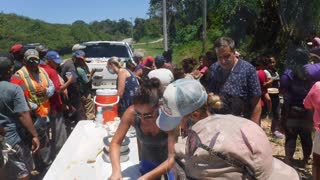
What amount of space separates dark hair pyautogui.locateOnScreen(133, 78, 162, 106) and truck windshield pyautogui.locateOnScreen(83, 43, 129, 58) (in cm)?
696

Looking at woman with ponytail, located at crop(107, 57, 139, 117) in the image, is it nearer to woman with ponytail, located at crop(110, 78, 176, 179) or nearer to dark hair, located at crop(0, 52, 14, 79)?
dark hair, located at crop(0, 52, 14, 79)

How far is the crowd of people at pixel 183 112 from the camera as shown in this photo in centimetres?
155

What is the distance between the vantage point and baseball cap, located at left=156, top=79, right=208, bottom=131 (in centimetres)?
171

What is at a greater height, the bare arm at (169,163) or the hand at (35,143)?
the bare arm at (169,163)

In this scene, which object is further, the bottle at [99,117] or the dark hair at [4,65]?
the bottle at [99,117]

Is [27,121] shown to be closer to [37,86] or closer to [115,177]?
[37,86]

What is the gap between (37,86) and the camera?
12.8ft

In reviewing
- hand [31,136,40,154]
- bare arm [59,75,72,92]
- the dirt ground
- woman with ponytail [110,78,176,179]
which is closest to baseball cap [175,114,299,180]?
woman with ponytail [110,78,176,179]

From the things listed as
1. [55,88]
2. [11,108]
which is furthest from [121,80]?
[11,108]

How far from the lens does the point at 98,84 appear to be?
8.25 meters

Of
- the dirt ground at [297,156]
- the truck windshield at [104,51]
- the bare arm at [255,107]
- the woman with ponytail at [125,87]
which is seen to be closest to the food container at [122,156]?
the bare arm at [255,107]

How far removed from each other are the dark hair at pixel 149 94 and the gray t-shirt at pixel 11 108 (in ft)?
4.27

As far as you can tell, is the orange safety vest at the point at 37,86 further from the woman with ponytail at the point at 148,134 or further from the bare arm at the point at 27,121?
the woman with ponytail at the point at 148,134

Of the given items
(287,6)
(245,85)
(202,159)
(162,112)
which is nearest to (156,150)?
(162,112)
